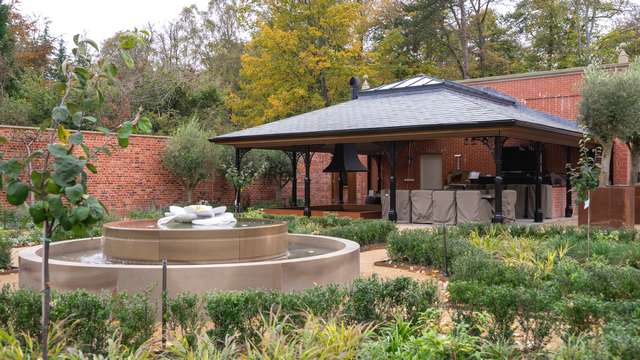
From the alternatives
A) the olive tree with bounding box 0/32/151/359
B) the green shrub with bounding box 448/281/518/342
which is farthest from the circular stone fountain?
the olive tree with bounding box 0/32/151/359

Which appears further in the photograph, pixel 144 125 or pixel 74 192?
pixel 144 125

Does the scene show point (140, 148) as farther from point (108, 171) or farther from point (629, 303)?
point (629, 303)

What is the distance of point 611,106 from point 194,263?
11.6 meters

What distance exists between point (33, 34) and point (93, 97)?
31.2 m

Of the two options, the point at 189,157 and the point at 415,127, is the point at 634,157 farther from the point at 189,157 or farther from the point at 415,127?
the point at 189,157

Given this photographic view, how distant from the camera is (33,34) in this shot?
1209 inches

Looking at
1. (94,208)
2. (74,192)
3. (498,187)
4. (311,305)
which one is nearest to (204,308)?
(311,305)

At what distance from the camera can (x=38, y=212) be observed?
310 centimetres

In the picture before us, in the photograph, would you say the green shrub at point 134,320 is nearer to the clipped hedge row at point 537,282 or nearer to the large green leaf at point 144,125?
the large green leaf at point 144,125

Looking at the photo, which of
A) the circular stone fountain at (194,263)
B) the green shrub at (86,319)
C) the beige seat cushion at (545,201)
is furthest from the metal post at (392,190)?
the green shrub at (86,319)

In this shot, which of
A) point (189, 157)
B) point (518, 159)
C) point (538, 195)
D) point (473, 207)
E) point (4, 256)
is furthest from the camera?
point (518, 159)

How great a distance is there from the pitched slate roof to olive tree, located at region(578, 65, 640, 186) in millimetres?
1154

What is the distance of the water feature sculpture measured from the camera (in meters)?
6.57

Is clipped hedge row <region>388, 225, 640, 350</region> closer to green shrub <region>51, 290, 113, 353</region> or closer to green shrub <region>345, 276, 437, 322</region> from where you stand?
green shrub <region>345, 276, 437, 322</region>
